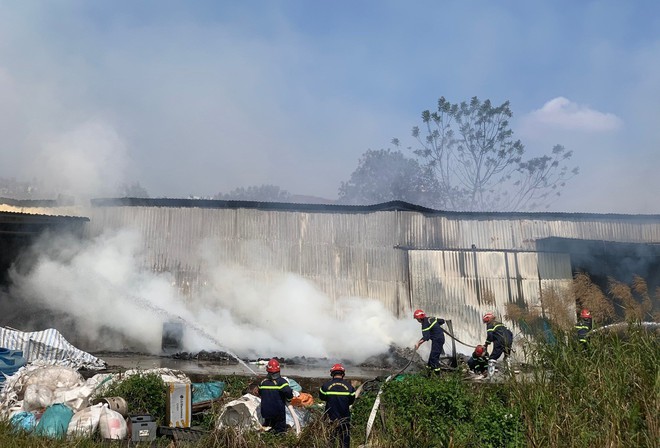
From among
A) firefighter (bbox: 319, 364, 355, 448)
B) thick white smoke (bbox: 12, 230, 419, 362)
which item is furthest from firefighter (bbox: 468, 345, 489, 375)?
thick white smoke (bbox: 12, 230, 419, 362)

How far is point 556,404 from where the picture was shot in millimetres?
6461

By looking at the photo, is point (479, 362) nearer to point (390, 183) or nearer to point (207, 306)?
point (207, 306)

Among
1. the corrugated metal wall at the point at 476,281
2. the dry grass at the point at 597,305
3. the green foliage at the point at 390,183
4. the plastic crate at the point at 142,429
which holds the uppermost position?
the green foliage at the point at 390,183

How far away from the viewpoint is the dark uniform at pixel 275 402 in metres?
7.56

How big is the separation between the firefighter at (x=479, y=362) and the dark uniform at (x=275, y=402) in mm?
4957

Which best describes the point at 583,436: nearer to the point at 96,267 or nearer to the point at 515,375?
the point at 515,375

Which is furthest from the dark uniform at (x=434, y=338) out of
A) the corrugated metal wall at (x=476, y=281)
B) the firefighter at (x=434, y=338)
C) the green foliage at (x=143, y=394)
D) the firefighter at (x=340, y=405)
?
the corrugated metal wall at (x=476, y=281)

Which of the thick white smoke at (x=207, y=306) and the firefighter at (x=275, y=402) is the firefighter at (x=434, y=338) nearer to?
the firefighter at (x=275, y=402)

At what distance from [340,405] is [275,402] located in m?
0.96

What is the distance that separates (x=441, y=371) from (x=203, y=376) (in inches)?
195

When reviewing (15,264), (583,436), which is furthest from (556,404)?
(15,264)

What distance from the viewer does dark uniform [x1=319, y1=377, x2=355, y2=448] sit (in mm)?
7238

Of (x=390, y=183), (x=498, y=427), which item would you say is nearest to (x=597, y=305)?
(x=498, y=427)

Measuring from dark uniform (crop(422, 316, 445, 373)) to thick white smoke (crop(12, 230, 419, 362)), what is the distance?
446 centimetres
